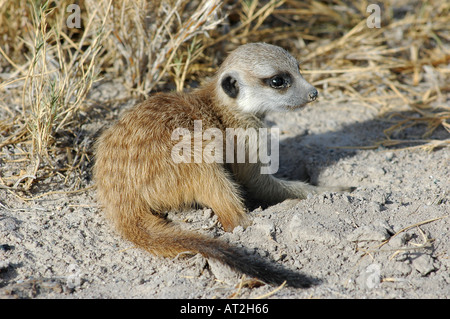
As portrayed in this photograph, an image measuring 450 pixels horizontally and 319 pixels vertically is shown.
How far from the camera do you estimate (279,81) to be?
366 cm

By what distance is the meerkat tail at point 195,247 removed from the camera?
2.75m

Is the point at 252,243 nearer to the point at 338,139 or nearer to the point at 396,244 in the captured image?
the point at 396,244

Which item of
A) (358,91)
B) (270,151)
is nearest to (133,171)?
(270,151)

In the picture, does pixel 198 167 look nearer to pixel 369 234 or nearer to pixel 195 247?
pixel 195 247

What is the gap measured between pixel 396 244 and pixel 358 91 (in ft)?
9.00

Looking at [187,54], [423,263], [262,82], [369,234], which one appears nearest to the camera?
[423,263]

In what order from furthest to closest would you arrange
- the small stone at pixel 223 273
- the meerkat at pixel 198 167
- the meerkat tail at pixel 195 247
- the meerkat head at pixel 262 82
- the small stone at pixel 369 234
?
the meerkat head at pixel 262 82, the meerkat at pixel 198 167, the small stone at pixel 369 234, the small stone at pixel 223 273, the meerkat tail at pixel 195 247

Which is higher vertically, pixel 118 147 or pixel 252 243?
pixel 118 147

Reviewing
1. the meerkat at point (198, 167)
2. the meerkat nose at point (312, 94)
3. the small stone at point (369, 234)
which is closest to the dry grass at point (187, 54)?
the meerkat at point (198, 167)

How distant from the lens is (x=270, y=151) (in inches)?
162

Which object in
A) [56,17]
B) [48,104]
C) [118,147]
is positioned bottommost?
[118,147]

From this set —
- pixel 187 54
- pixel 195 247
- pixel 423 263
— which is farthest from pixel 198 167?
pixel 187 54

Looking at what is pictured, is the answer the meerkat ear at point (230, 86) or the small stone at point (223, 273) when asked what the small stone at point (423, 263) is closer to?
the small stone at point (223, 273)

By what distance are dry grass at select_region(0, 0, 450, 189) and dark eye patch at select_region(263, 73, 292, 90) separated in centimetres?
99
